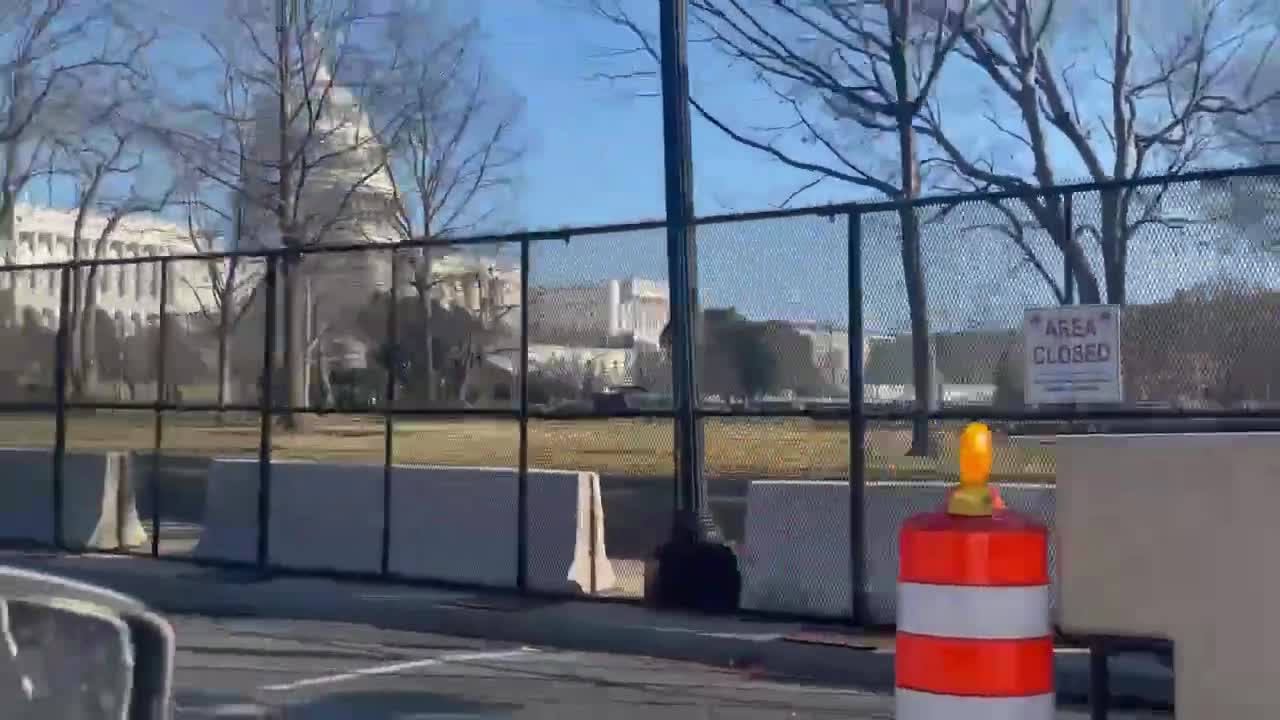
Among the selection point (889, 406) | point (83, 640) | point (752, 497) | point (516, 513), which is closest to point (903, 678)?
point (83, 640)

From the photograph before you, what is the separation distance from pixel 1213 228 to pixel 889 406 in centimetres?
237

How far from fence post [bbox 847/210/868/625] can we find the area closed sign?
3.88ft

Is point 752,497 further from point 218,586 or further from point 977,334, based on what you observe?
point 218,586

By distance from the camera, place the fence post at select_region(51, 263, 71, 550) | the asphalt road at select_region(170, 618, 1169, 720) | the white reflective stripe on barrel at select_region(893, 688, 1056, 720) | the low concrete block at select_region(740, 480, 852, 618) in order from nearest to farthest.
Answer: the white reflective stripe on barrel at select_region(893, 688, 1056, 720)
the asphalt road at select_region(170, 618, 1169, 720)
the low concrete block at select_region(740, 480, 852, 618)
the fence post at select_region(51, 263, 71, 550)

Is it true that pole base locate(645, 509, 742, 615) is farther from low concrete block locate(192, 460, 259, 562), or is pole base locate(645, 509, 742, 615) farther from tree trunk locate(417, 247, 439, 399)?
low concrete block locate(192, 460, 259, 562)

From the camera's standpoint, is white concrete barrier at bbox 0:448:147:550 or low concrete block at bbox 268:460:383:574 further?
white concrete barrier at bbox 0:448:147:550

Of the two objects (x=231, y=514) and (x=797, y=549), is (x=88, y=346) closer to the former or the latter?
(x=231, y=514)

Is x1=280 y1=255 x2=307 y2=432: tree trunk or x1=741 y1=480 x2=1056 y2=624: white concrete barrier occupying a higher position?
x1=280 y1=255 x2=307 y2=432: tree trunk

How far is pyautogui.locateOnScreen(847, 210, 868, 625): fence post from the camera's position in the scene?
987 centimetres

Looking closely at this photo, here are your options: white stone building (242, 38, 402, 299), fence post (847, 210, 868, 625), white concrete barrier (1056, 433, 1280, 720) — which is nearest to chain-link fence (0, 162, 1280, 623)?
fence post (847, 210, 868, 625)

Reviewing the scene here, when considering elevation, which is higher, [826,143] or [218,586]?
[826,143]

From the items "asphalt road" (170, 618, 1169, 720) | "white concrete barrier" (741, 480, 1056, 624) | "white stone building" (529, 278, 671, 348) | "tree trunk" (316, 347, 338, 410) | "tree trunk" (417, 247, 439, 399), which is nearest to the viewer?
"asphalt road" (170, 618, 1169, 720)

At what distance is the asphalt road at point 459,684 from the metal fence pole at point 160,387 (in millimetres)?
3348

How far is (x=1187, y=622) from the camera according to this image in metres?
4.75
